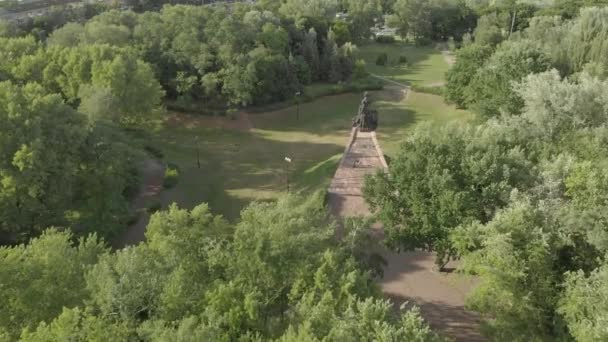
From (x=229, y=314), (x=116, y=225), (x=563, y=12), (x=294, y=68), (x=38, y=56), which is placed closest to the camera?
(x=229, y=314)

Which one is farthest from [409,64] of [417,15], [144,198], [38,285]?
[38,285]

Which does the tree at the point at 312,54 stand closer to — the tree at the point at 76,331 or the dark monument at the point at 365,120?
the dark monument at the point at 365,120

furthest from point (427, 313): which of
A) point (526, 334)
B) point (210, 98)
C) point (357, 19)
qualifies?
point (357, 19)

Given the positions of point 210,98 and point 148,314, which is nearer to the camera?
point 148,314

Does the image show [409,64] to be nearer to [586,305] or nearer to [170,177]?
[170,177]

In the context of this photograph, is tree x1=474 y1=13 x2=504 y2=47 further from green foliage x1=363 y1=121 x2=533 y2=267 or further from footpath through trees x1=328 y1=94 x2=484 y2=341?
green foliage x1=363 y1=121 x2=533 y2=267

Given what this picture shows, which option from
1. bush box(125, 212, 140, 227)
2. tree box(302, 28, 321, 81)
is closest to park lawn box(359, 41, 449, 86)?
tree box(302, 28, 321, 81)

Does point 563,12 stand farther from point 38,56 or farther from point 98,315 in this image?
point 98,315
